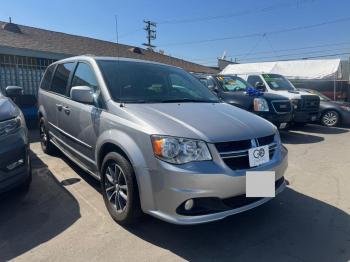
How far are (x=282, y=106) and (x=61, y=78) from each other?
17.2ft

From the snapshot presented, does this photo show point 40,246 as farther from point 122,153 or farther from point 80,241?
point 122,153

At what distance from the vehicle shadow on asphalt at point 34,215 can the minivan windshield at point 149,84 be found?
4.64 ft

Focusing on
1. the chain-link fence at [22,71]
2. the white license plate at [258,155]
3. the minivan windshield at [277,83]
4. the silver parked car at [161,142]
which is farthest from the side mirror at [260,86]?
the chain-link fence at [22,71]

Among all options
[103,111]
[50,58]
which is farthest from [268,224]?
[50,58]

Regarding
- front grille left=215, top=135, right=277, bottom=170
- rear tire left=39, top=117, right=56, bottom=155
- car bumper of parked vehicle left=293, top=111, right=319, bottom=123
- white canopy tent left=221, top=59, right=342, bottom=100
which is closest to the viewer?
front grille left=215, top=135, right=277, bottom=170

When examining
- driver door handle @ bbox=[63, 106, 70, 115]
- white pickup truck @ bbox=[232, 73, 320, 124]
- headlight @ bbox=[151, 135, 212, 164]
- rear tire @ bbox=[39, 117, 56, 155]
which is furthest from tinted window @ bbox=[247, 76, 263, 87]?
headlight @ bbox=[151, 135, 212, 164]

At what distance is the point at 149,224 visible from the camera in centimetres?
328

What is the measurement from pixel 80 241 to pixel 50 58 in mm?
9855

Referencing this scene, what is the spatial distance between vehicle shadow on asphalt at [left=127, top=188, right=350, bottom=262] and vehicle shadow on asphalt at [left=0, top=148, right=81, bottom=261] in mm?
824

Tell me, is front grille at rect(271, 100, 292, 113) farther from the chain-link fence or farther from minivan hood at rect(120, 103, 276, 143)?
the chain-link fence

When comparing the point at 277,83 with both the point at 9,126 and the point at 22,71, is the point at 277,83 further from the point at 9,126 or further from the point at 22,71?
the point at 9,126

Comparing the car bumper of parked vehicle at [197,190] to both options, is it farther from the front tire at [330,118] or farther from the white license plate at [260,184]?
the front tire at [330,118]

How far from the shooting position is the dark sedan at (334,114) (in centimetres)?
1054

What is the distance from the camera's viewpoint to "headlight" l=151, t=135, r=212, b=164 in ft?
8.67
